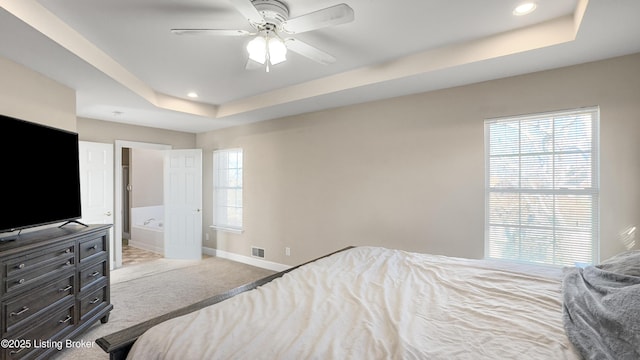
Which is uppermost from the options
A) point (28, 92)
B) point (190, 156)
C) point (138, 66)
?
point (138, 66)

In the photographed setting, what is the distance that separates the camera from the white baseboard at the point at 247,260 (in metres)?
4.55

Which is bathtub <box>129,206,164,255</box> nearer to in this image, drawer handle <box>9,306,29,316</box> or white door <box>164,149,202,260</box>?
white door <box>164,149,202,260</box>

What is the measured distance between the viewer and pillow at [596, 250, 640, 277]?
4.33 feet

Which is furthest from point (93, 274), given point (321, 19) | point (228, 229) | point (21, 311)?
point (321, 19)

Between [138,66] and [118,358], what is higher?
[138,66]

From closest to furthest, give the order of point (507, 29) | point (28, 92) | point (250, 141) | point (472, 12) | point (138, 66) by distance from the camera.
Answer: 1. point (472, 12)
2. point (507, 29)
3. point (28, 92)
4. point (138, 66)
5. point (250, 141)

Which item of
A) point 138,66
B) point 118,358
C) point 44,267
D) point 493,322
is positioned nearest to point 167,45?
point 138,66

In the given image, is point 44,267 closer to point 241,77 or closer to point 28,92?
point 28,92

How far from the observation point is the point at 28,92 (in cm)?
251

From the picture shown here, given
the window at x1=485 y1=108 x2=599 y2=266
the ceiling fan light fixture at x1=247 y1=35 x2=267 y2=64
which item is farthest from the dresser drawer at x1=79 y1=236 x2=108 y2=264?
the window at x1=485 y1=108 x2=599 y2=266

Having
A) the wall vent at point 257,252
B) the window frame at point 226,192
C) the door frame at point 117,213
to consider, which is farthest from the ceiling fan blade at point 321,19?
the door frame at point 117,213

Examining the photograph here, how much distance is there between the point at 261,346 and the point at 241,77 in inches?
117

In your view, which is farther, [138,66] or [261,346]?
[138,66]

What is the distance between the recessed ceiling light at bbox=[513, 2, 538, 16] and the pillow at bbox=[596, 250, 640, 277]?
1.69 m
